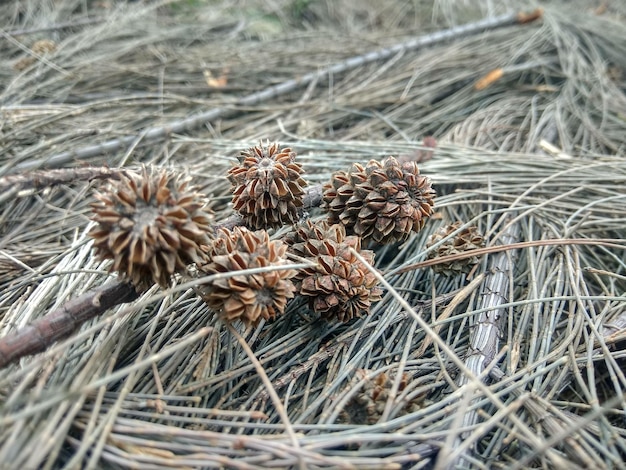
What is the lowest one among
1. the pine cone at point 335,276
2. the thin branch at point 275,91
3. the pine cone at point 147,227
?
the pine cone at point 147,227

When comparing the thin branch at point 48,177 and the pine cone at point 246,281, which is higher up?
the thin branch at point 48,177

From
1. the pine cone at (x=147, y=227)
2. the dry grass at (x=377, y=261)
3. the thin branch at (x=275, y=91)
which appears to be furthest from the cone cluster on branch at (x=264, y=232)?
the thin branch at (x=275, y=91)

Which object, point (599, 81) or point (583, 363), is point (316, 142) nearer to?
point (583, 363)

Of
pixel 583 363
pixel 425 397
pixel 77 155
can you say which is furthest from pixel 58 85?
pixel 583 363

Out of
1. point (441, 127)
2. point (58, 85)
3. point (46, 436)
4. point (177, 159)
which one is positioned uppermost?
point (441, 127)

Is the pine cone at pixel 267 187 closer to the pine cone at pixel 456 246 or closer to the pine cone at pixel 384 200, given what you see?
the pine cone at pixel 384 200

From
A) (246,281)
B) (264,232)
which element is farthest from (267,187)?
(246,281)

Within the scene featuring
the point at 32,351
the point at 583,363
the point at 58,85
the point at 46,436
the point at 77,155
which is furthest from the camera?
the point at 58,85
